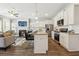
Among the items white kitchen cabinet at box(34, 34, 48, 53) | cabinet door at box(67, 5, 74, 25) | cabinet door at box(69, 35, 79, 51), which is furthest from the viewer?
cabinet door at box(67, 5, 74, 25)

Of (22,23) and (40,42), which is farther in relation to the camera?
(22,23)

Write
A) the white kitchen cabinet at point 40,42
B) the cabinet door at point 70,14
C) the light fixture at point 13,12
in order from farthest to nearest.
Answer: the cabinet door at point 70,14 → the light fixture at point 13,12 → the white kitchen cabinet at point 40,42

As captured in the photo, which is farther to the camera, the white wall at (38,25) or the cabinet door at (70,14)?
the cabinet door at (70,14)

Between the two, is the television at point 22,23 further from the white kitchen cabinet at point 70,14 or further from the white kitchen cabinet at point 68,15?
the white kitchen cabinet at point 68,15

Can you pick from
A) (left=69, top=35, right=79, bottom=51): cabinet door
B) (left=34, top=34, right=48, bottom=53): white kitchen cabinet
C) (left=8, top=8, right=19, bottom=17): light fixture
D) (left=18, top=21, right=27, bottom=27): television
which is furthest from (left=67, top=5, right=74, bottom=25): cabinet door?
(left=8, top=8, right=19, bottom=17): light fixture

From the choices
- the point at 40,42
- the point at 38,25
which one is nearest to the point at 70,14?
the point at 38,25

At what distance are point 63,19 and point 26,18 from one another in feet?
7.22

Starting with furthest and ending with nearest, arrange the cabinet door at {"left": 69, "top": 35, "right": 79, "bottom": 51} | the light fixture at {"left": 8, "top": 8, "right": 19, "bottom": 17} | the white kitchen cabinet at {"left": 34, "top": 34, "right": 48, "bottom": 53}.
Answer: the cabinet door at {"left": 69, "top": 35, "right": 79, "bottom": 51}, the light fixture at {"left": 8, "top": 8, "right": 19, "bottom": 17}, the white kitchen cabinet at {"left": 34, "top": 34, "right": 48, "bottom": 53}

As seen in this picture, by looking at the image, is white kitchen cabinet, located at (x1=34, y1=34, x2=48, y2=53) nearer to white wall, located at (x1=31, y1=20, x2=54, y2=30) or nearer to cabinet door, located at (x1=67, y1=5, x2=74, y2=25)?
white wall, located at (x1=31, y1=20, x2=54, y2=30)

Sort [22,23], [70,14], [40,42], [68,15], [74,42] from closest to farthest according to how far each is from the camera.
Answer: [40,42], [22,23], [74,42], [70,14], [68,15]

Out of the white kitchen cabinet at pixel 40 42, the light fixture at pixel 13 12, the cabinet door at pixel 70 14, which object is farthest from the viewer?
the cabinet door at pixel 70 14

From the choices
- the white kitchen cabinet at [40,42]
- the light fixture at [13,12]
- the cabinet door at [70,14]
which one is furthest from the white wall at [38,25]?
the cabinet door at [70,14]

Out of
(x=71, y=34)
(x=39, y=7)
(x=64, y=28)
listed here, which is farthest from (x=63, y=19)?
(x=39, y=7)

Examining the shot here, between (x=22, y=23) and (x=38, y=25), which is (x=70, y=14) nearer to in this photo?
(x=38, y=25)
